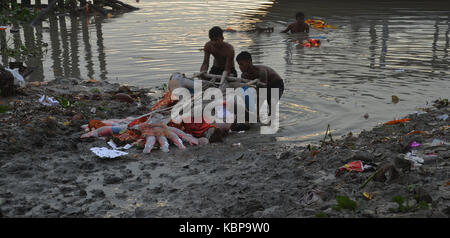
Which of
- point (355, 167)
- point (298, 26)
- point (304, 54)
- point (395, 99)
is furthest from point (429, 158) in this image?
point (298, 26)

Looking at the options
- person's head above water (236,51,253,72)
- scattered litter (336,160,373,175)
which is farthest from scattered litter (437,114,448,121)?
person's head above water (236,51,253,72)

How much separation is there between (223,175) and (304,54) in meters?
7.69

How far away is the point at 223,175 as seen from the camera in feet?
15.6

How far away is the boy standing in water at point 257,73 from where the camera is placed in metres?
A: 6.95

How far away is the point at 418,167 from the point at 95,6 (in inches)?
704

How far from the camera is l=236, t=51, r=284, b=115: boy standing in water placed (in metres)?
6.95

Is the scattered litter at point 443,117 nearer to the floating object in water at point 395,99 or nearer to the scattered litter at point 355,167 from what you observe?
the floating object in water at point 395,99

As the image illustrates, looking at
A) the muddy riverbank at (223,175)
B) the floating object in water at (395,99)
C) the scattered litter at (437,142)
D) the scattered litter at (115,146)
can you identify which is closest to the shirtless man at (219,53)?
the muddy riverbank at (223,175)

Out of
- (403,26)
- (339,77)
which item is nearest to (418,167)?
(339,77)

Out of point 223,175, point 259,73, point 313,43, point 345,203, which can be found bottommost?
point 223,175

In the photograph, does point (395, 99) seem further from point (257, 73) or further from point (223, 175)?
point (223, 175)
